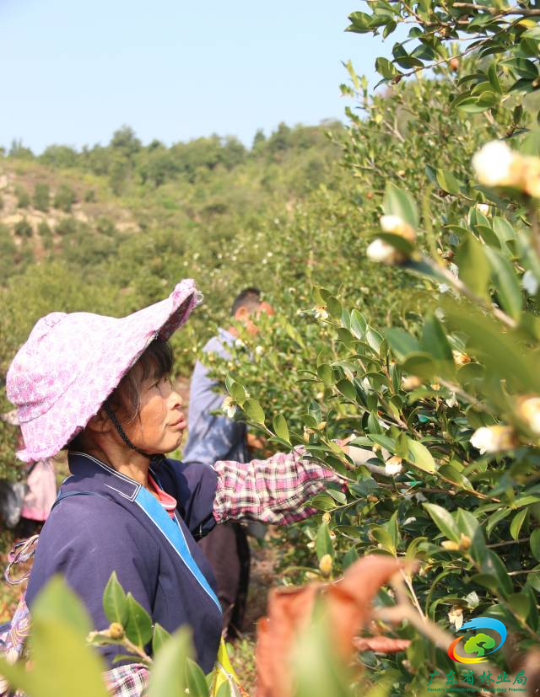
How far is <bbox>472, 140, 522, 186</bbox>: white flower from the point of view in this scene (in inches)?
21.6

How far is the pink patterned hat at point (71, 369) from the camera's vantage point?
1.53 m

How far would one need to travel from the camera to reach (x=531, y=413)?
0.54 m

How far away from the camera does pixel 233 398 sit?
1.53 m

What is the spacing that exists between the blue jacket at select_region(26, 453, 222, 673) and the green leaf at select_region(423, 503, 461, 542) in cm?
68

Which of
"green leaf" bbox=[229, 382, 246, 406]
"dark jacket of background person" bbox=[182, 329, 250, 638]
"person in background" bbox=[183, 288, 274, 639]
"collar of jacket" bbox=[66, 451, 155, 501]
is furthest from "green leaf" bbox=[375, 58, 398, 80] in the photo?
"dark jacket of background person" bbox=[182, 329, 250, 638]

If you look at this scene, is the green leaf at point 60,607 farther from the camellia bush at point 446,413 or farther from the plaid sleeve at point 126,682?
the plaid sleeve at point 126,682

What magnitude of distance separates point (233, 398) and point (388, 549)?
59 cm

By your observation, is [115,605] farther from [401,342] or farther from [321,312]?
[321,312]

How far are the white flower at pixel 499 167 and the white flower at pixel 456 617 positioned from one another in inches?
27.9

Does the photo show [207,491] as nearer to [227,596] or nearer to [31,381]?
[31,381]

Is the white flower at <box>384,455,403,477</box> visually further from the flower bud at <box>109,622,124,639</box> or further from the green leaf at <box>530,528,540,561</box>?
the flower bud at <box>109,622,124,639</box>

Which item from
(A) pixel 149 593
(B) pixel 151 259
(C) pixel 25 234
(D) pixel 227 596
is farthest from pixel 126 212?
(A) pixel 149 593

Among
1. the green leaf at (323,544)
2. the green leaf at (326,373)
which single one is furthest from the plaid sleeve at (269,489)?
the green leaf at (323,544)

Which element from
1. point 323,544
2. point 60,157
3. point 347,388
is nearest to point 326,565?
point 323,544
